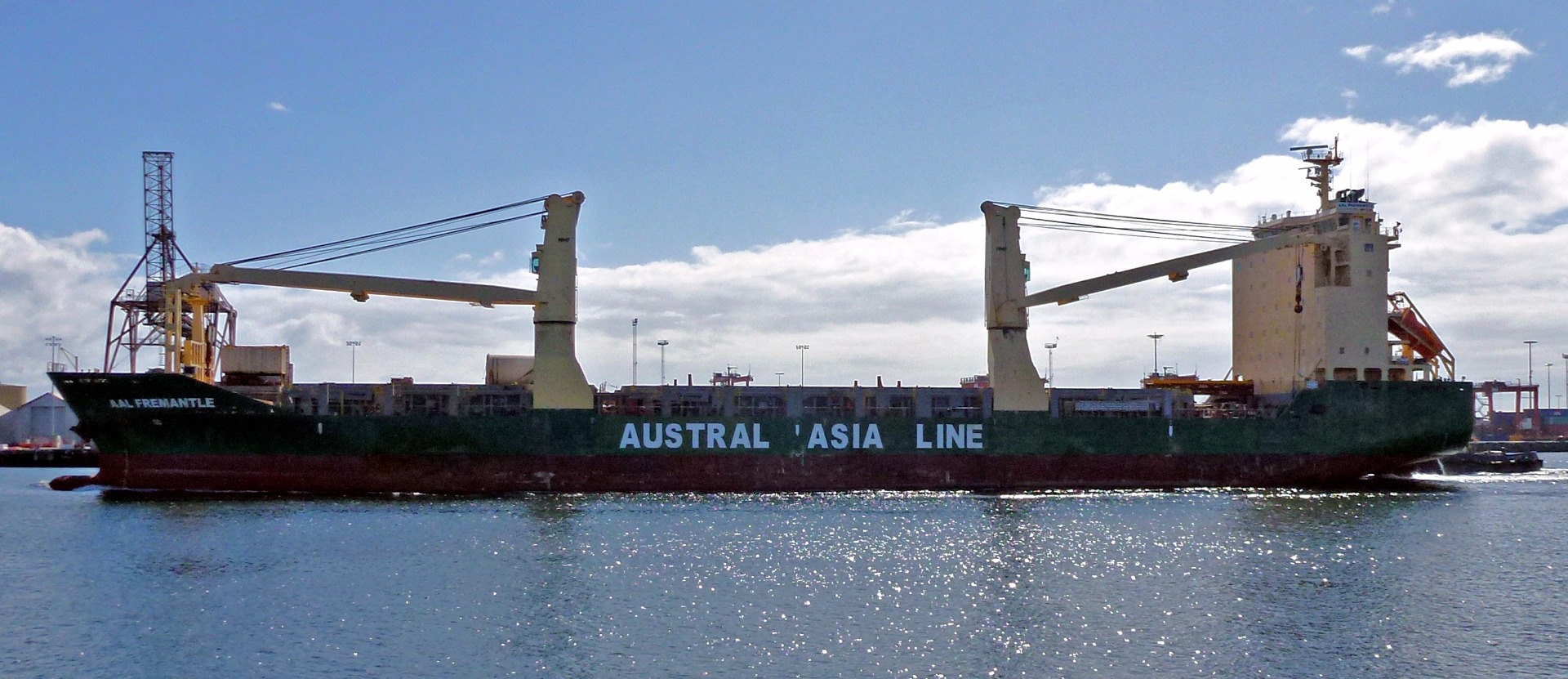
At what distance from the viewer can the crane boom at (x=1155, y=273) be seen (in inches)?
1505

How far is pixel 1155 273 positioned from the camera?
3875cm

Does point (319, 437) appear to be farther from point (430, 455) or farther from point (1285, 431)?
point (1285, 431)

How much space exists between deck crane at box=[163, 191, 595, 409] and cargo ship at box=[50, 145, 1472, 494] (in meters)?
0.06

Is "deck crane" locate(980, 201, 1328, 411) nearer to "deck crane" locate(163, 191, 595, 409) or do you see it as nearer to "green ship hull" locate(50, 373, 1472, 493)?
"green ship hull" locate(50, 373, 1472, 493)

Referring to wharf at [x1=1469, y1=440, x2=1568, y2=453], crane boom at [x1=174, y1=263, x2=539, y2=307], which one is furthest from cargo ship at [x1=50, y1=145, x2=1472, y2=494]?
wharf at [x1=1469, y1=440, x2=1568, y2=453]

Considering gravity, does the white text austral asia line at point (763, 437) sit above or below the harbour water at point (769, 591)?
above

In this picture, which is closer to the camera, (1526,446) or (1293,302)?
(1293,302)

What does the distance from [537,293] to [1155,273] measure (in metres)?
19.9

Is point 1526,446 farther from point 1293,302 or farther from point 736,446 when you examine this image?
point 736,446

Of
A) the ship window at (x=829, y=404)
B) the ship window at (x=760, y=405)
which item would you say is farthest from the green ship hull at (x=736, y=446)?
the ship window at (x=760, y=405)

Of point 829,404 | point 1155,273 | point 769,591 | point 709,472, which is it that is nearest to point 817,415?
point 829,404

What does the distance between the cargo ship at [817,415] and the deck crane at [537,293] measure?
0.06 m

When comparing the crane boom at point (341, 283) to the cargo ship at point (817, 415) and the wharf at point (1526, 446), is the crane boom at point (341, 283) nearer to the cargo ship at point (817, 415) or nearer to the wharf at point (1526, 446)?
the cargo ship at point (817, 415)

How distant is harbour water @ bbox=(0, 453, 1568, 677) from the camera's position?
52.6 feet
